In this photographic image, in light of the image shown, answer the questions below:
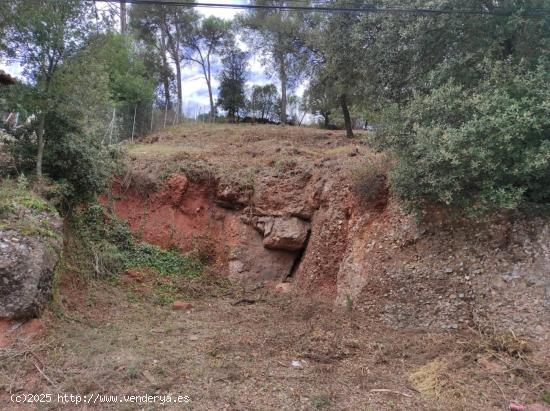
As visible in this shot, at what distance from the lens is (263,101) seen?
25.0 m

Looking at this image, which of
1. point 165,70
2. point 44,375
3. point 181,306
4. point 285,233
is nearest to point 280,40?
point 165,70

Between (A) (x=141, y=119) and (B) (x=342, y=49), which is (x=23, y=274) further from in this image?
(A) (x=141, y=119)

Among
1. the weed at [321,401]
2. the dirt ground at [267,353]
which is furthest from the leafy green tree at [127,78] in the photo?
the weed at [321,401]

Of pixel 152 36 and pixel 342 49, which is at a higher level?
pixel 152 36

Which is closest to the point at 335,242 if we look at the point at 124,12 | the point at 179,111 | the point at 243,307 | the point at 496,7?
the point at 243,307

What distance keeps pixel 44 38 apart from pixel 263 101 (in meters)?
18.3

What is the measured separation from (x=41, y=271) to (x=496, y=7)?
848 cm

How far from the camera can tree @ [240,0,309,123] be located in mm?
18141

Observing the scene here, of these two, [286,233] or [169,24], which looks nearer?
[286,233]

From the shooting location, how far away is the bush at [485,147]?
18.9ft

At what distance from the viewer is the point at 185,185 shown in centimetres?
1141

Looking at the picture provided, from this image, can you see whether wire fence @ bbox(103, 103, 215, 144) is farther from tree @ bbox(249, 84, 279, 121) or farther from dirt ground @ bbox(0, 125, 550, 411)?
dirt ground @ bbox(0, 125, 550, 411)

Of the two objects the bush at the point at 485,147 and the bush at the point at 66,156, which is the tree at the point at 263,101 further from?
the bush at the point at 485,147

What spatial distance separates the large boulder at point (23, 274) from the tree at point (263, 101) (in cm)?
1985
